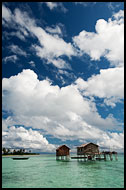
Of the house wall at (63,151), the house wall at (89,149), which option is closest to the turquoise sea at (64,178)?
the house wall at (89,149)

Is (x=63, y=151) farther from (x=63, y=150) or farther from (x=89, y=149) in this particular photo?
(x=89, y=149)

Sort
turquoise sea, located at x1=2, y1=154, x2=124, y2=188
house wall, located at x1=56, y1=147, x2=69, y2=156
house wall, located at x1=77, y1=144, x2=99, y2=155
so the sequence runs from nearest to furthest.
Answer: turquoise sea, located at x1=2, y1=154, x2=124, y2=188 → house wall, located at x1=77, y1=144, x2=99, y2=155 → house wall, located at x1=56, y1=147, x2=69, y2=156

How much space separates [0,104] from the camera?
16.7ft

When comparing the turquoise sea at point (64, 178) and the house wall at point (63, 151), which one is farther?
the house wall at point (63, 151)

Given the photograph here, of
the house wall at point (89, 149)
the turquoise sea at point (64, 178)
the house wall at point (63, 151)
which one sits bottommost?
the house wall at point (63, 151)

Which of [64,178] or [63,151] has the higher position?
[64,178]

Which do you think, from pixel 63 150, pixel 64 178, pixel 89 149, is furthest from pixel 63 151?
pixel 64 178

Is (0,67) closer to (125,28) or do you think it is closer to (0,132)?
(0,132)

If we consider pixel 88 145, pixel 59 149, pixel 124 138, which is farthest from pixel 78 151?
pixel 124 138

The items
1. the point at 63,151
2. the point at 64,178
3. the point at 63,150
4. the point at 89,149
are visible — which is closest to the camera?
the point at 64,178

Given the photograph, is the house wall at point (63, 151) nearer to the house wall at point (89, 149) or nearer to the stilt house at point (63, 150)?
the stilt house at point (63, 150)

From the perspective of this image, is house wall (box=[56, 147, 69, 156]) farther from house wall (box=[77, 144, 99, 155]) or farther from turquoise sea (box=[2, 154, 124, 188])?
turquoise sea (box=[2, 154, 124, 188])

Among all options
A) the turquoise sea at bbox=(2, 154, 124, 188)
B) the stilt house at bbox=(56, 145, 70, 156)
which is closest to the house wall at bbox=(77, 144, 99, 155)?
the stilt house at bbox=(56, 145, 70, 156)

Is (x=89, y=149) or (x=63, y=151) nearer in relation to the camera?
(x=89, y=149)
